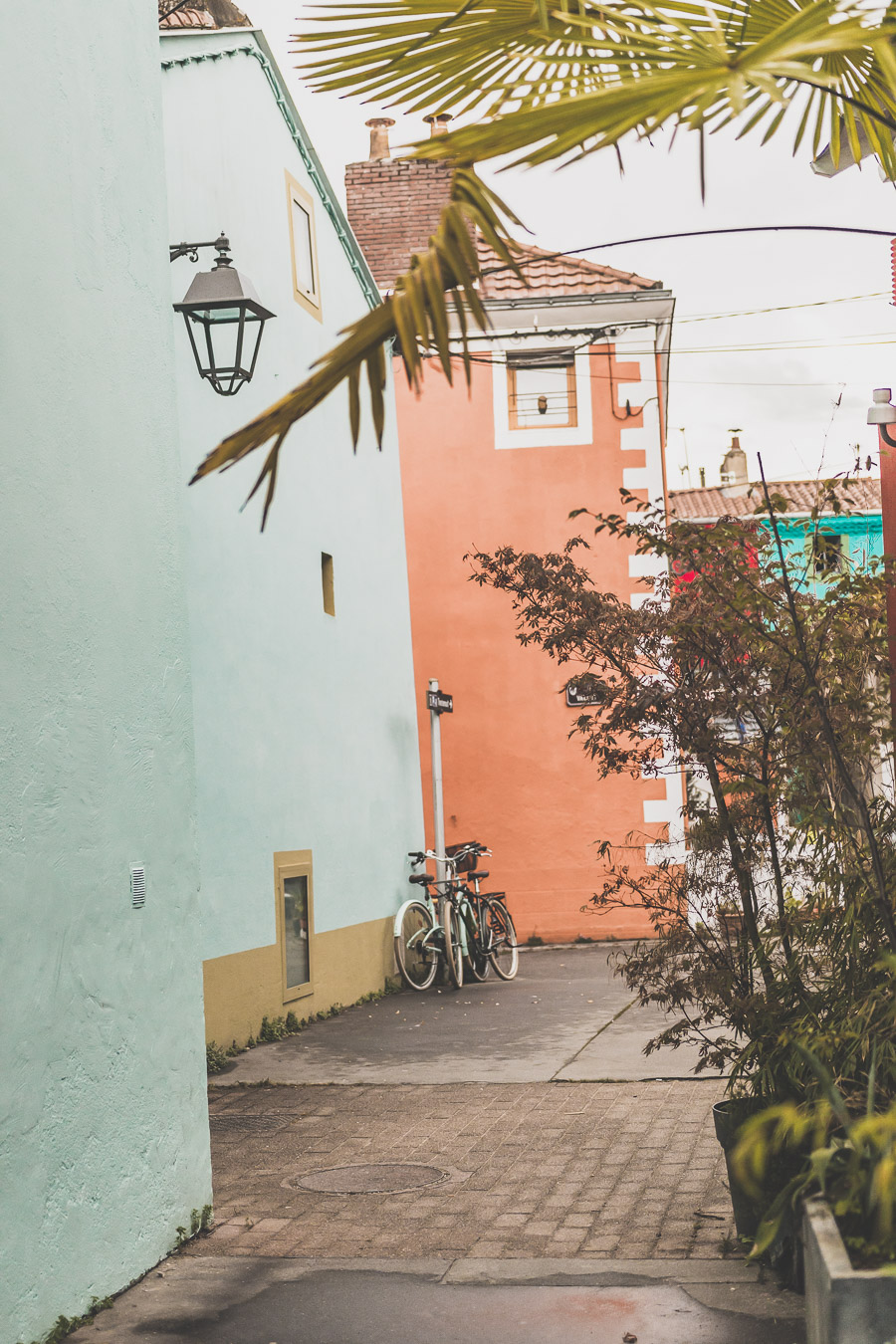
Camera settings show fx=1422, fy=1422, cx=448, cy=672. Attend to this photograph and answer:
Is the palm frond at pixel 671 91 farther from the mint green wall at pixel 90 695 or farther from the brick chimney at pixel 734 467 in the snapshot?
the brick chimney at pixel 734 467

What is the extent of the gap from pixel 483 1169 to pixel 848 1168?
11.0 ft

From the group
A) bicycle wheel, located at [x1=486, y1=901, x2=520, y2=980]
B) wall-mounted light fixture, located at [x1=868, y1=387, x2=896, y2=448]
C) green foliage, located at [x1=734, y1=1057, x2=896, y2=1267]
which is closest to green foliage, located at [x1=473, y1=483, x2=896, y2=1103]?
green foliage, located at [x1=734, y1=1057, x2=896, y2=1267]

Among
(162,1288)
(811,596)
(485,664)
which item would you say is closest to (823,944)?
(811,596)

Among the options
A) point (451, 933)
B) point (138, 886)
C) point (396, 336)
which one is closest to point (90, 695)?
point (138, 886)

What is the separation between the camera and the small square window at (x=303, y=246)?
12109 millimetres

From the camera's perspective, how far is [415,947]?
13.3m

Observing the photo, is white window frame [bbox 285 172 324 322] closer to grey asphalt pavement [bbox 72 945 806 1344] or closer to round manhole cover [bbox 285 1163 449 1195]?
grey asphalt pavement [bbox 72 945 806 1344]

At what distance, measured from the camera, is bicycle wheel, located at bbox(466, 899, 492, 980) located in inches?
522

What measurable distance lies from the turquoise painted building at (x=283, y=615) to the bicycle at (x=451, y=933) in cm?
24

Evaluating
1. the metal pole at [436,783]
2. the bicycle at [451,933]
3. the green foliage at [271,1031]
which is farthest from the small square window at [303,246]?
the green foliage at [271,1031]

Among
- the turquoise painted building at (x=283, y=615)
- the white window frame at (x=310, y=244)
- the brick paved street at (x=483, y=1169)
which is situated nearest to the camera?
the brick paved street at (x=483, y=1169)

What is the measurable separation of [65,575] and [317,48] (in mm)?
2101

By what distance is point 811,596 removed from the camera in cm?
489

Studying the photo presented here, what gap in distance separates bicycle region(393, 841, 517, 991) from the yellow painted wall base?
0.81 ft
